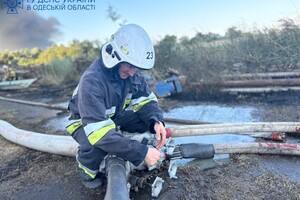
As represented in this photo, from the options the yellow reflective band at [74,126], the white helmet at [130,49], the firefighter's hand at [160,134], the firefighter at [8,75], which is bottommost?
the firefighter at [8,75]

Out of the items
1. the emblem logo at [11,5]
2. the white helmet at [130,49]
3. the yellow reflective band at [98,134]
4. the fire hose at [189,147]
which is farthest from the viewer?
the emblem logo at [11,5]

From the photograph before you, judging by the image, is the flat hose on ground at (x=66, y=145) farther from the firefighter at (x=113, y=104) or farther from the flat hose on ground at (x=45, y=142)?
the firefighter at (x=113, y=104)

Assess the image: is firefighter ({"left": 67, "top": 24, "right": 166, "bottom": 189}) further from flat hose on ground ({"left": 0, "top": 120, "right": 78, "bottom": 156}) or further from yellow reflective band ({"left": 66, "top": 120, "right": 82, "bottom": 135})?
flat hose on ground ({"left": 0, "top": 120, "right": 78, "bottom": 156})

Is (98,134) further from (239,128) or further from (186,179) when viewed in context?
(239,128)

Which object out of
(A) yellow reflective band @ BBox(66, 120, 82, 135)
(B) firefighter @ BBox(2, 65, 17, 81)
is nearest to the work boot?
(A) yellow reflective band @ BBox(66, 120, 82, 135)

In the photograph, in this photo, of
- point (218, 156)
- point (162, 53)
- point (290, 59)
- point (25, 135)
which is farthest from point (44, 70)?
point (218, 156)

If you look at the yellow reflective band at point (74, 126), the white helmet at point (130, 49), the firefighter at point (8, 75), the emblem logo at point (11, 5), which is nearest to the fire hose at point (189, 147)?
the yellow reflective band at point (74, 126)

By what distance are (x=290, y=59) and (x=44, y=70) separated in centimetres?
1126

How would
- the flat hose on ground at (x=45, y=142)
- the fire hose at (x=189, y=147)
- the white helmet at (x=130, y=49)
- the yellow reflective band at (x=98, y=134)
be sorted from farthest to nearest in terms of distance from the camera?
the flat hose on ground at (x=45, y=142), the fire hose at (x=189, y=147), the white helmet at (x=130, y=49), the yellow reflective band at (x=98, y=134)

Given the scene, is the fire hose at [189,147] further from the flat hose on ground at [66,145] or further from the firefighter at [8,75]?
the firefighter at [8,75]

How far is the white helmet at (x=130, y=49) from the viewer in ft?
7.14

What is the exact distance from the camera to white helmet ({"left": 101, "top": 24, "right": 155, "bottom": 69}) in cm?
218

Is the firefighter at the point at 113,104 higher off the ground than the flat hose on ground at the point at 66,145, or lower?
higher

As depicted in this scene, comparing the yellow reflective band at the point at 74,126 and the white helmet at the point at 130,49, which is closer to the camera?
the white helmet at the point at 130,49
